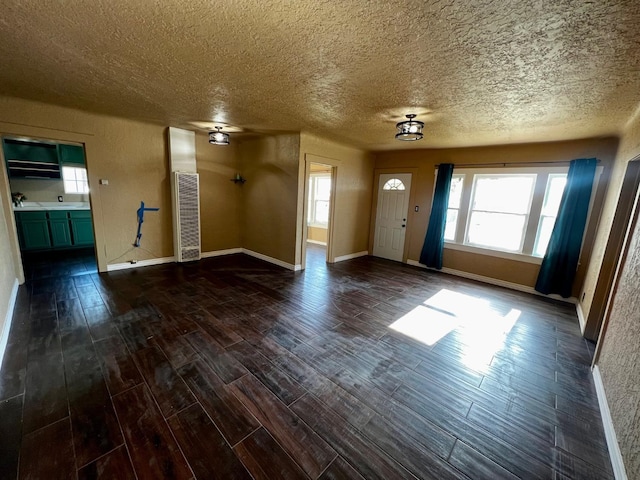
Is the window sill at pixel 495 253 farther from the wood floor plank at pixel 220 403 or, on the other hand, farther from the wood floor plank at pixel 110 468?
the wood floor plank at pixel 110 468

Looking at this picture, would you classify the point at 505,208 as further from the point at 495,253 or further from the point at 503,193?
the point at 495,253

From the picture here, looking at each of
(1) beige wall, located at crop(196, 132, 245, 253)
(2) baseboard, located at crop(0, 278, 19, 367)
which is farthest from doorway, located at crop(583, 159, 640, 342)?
(1) beige wall, located at crop(196, 132, 245, 253)

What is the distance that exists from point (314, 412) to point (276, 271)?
318 cm

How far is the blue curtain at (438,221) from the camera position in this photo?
4.97 metres

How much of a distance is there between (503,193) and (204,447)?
544 cm

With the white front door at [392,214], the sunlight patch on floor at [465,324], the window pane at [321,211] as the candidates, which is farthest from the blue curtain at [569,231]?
the window pane at [321,211]

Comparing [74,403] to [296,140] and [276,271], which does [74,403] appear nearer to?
[276,271]

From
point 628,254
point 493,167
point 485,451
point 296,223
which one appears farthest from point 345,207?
point 485,451

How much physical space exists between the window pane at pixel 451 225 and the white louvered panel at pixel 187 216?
4965 millimetres

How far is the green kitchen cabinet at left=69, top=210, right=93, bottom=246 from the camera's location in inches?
207

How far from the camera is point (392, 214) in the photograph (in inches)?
233

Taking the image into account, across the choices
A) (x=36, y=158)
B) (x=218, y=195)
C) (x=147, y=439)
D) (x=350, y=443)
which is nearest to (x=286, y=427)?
(x=350, y=443)

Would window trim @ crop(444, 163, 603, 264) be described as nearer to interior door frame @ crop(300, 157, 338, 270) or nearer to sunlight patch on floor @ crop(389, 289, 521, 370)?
sunlight patch on floor @ crop(389, 289, 521, 370)

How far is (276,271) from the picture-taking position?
4.77 meters
